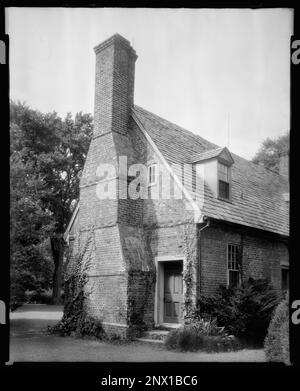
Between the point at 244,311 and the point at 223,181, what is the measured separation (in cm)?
514

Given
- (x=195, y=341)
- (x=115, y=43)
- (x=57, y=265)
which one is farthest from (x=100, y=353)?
(x=57, y=265)

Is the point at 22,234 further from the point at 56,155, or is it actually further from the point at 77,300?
the point at 56,155

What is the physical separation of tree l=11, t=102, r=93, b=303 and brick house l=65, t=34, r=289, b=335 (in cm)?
1309

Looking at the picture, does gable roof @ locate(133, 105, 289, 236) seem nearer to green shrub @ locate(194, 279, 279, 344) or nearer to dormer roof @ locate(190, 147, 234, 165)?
dormer roof @ locate(190, 147, 234, 165)

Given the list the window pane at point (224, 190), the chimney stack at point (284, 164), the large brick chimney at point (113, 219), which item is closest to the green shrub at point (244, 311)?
the large brick chimney at point (113, 219)

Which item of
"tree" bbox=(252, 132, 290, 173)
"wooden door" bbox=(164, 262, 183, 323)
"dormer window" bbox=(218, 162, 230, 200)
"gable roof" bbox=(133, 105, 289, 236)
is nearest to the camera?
"wooden door" bbox=(164, 262, 183, 323)

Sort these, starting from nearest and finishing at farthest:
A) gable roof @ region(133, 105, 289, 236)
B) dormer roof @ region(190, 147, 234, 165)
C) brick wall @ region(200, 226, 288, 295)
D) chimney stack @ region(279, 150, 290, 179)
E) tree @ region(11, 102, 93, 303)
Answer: brick wall @ region(200, 226, 288, 295) < gable roof @ region(133, 105, 289, 236) < dormer roof @ region(190, 147, 234, 165) < chimney stack @ region(279, 150, 290, 179) < tree @ region(11, 102, 93, 303)

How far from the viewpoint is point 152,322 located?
14.2 m

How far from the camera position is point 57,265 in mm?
34812

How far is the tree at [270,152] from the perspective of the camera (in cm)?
3506

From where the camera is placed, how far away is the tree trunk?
112ft

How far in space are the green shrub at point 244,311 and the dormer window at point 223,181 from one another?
3871 mm

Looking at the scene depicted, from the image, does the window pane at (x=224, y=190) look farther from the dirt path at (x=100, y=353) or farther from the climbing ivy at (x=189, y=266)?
the dirt path at (x=100, y=353)

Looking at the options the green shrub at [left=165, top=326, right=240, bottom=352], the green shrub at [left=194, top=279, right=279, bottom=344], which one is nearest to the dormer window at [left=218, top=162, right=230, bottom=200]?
the green shrub at [left=194, top=279, right=279, bottom=344]
